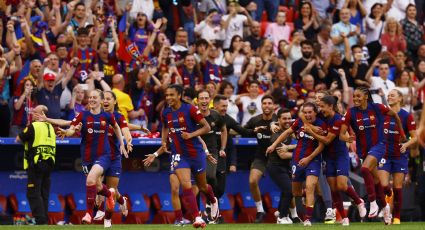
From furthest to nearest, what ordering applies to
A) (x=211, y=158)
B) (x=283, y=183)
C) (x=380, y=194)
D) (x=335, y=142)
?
1. (x=283, y=183)
2. (x=380, y=194)
3. (x=335, y=142)
4. (x=211, y=158)

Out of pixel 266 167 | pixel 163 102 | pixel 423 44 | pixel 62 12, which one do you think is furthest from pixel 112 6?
pixel 423 44

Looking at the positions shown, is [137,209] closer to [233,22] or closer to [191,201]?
[191,201]

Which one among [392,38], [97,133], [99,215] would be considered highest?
[392,38]

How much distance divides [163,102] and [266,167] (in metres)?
2.89

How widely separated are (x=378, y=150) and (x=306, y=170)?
132 centimetres

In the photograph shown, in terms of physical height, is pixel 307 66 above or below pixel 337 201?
above

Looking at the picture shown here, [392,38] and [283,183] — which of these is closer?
[283,183]

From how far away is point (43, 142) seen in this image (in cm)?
2194

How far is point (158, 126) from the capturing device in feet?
83.3

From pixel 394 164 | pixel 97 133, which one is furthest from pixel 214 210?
pixel 394 164

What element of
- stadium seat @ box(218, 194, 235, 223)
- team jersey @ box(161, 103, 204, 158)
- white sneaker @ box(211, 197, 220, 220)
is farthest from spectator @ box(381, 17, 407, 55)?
team jersey @ box(161, 103, 204, 158)

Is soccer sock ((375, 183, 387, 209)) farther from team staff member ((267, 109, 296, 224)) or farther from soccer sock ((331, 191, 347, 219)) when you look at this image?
team staff member ((267, 109, 296, 224))

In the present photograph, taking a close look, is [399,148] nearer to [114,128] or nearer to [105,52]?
[114,128]

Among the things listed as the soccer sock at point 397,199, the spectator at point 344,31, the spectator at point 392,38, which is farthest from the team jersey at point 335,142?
the spectator at point 392,38
